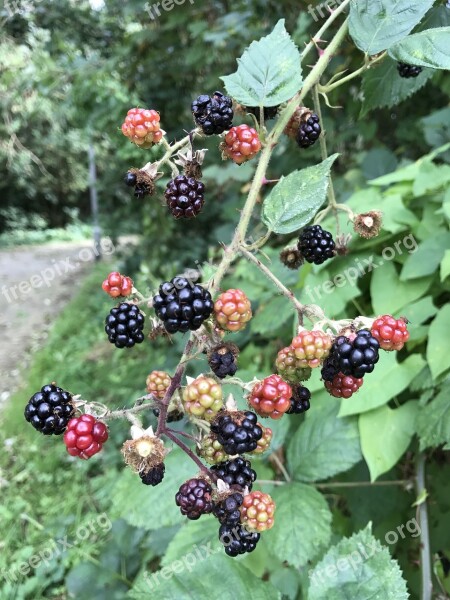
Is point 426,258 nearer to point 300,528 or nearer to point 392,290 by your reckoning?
point 392,290

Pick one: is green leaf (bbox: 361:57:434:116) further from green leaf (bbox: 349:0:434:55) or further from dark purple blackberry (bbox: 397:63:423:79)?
green leaf (bbox: 349:0:434:55)

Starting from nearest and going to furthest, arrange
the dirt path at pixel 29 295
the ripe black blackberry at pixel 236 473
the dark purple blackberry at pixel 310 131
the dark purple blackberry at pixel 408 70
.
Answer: the ripe black blackberry at pixel 236 473, the dark purple blackberry at pixel 310 131, the dark purple blackberry at pixel 408 70, the dirt path at pixel 29 295

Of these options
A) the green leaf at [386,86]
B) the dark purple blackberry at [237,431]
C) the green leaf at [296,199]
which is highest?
the green leaf at [386,86]

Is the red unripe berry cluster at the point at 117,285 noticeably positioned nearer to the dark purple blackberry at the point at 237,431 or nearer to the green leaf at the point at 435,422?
the dark purple blackberry at the point at 237,431

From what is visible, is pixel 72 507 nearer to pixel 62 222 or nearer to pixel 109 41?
pixel 109 41

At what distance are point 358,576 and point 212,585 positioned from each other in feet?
0.85

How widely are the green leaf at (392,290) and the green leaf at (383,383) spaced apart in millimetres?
132

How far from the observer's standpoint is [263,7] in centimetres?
217

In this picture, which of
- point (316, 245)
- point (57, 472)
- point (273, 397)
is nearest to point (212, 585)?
point (273, 397)

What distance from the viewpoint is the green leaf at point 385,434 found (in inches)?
41.6

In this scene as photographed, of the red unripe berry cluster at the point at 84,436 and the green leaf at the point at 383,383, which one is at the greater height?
the red unripe berry cluster at the point at 84,436

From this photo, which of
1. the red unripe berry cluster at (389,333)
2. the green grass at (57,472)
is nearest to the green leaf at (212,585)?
the red unripe berry cluster at (389,333)

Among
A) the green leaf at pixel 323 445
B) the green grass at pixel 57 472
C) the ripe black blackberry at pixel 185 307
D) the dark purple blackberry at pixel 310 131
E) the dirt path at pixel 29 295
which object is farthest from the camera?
the dirt path at pixel 29 295

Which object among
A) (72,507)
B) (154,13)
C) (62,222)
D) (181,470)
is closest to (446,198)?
(181,470)
